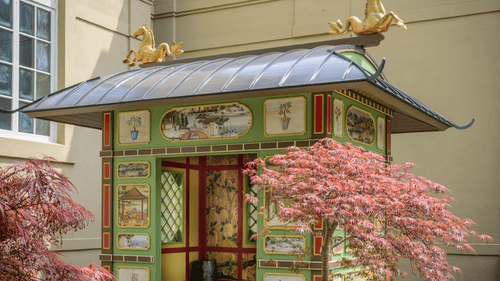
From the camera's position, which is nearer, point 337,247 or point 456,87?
point 337,247

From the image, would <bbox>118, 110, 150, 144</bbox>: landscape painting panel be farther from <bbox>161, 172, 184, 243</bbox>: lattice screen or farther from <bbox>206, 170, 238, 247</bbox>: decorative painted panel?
<bbox>206, 170, 238, 247</bbox>: decorative painted panel

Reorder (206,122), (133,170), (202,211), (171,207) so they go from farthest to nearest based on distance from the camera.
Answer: (202,211) < (171,207) < (133,170) < (206,122)

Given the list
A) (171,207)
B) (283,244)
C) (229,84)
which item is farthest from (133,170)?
(283,244)

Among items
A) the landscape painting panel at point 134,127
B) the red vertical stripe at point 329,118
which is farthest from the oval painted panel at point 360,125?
the landscape painting panel at point 134,127

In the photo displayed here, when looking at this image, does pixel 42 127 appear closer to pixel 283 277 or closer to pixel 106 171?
pixel 106 171

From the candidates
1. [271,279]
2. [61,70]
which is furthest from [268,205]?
[61,70]

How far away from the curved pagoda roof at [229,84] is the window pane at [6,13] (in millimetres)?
2985

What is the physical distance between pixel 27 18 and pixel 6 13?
0.54 metres

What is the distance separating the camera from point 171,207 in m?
10.0

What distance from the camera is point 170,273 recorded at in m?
9.98

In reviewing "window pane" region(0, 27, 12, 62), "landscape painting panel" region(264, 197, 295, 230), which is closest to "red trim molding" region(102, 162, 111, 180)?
"landscape painting panel" region(264, 197, 295, 230)

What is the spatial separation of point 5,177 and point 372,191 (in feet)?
12.4

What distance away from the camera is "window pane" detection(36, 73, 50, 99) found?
1195 cm

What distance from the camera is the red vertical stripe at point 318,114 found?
7500mm
